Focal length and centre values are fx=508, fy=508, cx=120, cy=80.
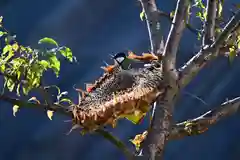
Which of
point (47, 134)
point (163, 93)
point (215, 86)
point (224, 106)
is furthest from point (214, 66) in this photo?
point (163, 93)

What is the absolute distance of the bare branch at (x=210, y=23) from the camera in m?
1.09

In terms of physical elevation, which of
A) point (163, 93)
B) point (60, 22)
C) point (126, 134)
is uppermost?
point (163, 93)

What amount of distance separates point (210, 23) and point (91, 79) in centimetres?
132

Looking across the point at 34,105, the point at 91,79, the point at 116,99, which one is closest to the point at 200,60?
the point at 116,99

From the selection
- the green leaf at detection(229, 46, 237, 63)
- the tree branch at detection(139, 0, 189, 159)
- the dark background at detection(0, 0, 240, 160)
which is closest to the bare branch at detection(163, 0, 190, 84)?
the tree branch at detection(139, 0, 189, 159)

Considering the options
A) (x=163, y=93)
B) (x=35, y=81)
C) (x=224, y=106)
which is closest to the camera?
(x=35, y=81)

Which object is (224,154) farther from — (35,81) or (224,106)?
(35,81)

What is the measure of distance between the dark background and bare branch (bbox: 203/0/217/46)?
125cm

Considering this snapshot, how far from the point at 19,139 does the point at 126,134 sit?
0.50m

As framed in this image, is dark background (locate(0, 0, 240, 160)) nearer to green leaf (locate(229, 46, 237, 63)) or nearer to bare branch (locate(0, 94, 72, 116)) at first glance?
green leaf (locate(229, 46, 237, 63))

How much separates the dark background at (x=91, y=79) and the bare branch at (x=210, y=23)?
125cm

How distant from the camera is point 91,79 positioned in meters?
2.37

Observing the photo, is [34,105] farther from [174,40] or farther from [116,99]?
[174,40]

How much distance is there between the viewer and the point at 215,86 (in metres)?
2.39
